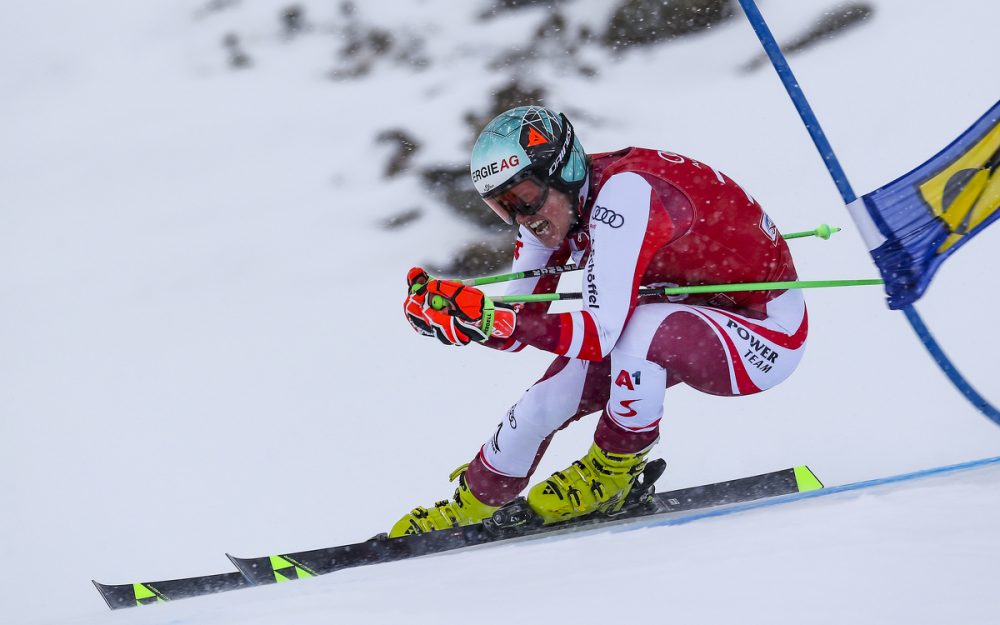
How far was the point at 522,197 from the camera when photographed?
303 cm

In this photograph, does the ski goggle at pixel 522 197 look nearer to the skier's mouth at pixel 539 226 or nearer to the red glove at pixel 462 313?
the skier's mouth at pixel 539 226

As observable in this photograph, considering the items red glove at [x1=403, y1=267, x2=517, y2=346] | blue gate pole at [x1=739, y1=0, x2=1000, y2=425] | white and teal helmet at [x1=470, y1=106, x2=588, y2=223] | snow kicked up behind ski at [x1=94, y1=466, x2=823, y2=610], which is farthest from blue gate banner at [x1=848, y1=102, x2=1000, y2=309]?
red glove at [x1=403, y1=267, x2=517, y2=346]

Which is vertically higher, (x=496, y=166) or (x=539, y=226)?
(x=496, y=166)

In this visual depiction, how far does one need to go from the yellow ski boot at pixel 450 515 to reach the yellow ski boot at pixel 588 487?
23cm

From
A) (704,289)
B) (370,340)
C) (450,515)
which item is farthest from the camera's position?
(370,340)

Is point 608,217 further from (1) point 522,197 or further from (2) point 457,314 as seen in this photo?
(2) point 457,314

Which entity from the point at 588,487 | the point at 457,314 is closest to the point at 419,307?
the point at 457,314

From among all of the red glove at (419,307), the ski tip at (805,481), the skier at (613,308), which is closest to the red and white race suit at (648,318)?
the skier at (613,308)

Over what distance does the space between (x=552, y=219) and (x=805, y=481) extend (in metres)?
1.37

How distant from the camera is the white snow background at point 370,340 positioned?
207 centimetres

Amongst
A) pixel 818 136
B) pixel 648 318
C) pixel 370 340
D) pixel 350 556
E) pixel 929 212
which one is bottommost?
pixel 350 556

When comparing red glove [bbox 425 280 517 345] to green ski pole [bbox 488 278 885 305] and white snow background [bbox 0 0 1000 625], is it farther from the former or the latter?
white snow background [bbox 0 0 1000 625]

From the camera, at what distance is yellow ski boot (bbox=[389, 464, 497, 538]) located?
342 centimetres

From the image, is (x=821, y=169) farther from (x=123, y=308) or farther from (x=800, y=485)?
(x=123, y=308)
